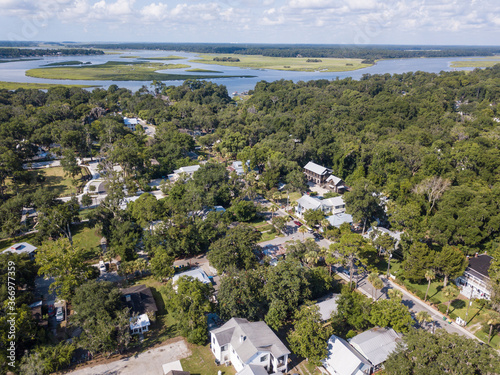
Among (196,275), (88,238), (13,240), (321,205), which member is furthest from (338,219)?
(13,240)

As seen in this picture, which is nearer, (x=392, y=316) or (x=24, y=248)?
(x=392, y=316)

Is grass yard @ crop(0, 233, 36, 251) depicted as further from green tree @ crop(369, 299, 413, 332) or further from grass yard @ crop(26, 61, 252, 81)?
grass yard @ crop(26, 61, 252, 81)

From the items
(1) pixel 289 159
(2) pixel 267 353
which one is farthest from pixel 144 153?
(2) pixel 267 353

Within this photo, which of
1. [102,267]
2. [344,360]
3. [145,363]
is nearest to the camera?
[344,360]

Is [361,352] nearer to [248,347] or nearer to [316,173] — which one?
[248,347]

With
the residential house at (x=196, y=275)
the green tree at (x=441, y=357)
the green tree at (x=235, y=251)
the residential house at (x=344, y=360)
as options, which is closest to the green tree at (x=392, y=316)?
the green tree at (x=441, y=357)
